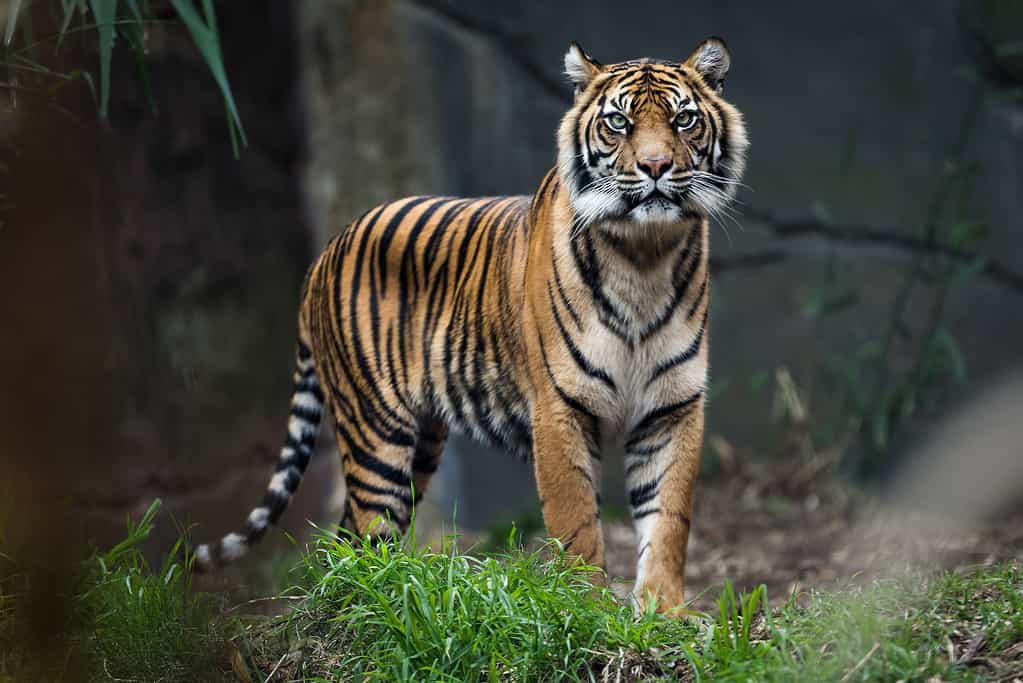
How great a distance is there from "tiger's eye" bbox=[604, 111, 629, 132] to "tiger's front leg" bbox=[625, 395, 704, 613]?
0.89m

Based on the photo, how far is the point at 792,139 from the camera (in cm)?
723

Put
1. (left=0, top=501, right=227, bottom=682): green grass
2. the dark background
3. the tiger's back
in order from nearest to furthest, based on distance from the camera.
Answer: (left=0, top=501, right=227, bottom=682): green grass → the tiger's back → the dark background

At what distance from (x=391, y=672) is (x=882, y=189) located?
505 cm

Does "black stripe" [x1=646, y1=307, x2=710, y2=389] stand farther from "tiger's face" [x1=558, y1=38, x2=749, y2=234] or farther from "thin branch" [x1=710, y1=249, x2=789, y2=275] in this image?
"thin branch" [x1=710, y1=249, x2=789, y2=275]

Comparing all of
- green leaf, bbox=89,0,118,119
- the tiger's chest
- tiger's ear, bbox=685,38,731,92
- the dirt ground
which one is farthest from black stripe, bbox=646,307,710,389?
green leaf, bbox=89,0,118,119

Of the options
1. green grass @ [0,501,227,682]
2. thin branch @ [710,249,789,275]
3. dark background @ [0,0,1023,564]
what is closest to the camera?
green grass @ [0,501,227,682]

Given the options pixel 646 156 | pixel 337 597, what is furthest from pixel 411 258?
pixel 337 597

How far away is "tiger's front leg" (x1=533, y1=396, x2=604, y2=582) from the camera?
153 inches

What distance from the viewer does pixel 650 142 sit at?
12.0 ft

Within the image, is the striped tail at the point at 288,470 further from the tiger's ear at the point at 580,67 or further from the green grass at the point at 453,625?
the tiger's ear at the point at 580,67

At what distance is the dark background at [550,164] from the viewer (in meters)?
6.81

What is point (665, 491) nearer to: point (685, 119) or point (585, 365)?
point (585, 365)

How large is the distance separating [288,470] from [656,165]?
72.2 inches

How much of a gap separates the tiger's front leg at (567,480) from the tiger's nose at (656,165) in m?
0.78
